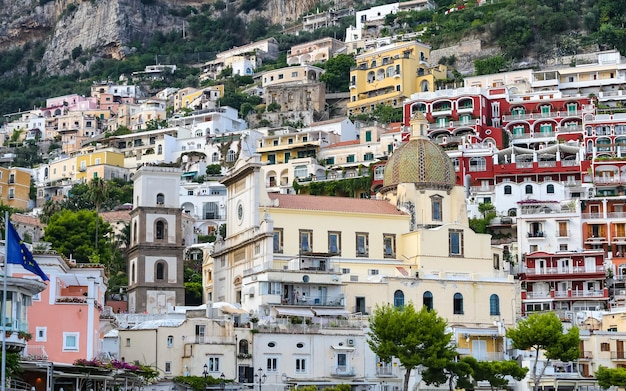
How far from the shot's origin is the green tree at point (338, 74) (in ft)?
550

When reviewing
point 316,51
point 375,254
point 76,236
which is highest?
point 316,51

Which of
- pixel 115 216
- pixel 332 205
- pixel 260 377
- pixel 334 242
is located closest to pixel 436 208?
pixel 332 205

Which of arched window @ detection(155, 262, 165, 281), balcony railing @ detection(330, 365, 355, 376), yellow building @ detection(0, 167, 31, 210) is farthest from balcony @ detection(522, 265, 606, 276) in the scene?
yellow building @ detection(0, 167, 31, 210)

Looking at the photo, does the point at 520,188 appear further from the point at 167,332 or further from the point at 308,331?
the point at 167,332

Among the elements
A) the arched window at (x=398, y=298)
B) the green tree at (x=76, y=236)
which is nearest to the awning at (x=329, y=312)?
the arched window at (x=398, y=298)

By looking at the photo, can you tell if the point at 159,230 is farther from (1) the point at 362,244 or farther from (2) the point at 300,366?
(2) the point at 300,366

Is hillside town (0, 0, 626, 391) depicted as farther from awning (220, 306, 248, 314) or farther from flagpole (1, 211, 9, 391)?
flagpole (1, 211, 9, 391)

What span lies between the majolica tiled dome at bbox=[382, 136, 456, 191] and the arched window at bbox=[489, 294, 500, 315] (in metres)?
9.20

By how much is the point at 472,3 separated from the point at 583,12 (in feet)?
63.5

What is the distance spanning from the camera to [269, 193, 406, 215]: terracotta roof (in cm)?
8819

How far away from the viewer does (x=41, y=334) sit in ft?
185

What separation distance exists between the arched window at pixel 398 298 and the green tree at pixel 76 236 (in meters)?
Result: 25.2

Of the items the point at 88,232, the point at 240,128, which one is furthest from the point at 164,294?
the point at 240,128

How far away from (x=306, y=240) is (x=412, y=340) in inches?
717
